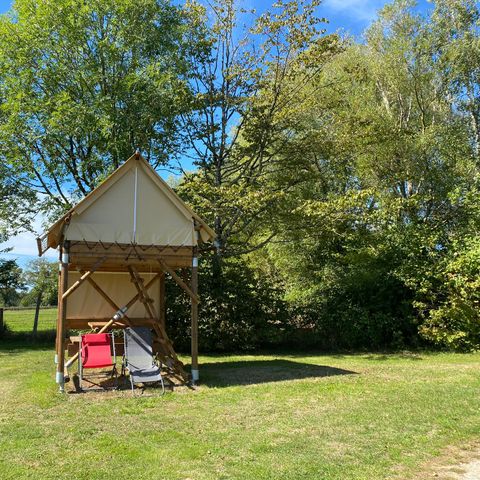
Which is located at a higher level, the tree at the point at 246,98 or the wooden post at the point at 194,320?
the tree at the point at 246,98

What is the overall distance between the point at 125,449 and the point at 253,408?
2.50 meters

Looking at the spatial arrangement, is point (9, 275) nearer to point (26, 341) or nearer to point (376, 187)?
point (26, 341)

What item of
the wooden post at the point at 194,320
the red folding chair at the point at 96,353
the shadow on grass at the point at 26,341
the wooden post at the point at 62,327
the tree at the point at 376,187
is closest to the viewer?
the wooden post at the point at 62,327

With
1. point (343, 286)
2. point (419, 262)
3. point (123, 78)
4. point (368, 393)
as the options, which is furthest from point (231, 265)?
point (368, 393)

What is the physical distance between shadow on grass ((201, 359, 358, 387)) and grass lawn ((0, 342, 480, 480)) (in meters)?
0.08

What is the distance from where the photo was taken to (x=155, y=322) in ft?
34.8

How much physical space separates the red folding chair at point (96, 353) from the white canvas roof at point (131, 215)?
208cm

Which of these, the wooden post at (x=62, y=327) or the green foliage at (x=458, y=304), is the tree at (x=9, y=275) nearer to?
the wooden post at (x=62, y=327)

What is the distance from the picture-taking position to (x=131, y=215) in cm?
977

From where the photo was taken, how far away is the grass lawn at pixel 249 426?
4.93 metres

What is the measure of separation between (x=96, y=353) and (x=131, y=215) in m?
2.89

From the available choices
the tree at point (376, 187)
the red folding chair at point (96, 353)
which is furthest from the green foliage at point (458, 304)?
the red folding chair at point (96, 353)

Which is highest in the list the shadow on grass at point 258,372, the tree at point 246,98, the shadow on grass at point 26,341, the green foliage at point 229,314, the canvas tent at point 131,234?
the tree at point 246,98

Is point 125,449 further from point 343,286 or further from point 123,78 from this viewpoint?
point 123,78
